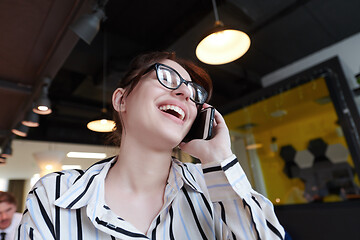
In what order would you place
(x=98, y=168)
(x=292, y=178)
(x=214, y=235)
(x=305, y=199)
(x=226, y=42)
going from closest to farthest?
(x=214, y=235) → (x=98, y=168) → (x=226, y=42) → (x=305, y=199) → (x=292, y=178)

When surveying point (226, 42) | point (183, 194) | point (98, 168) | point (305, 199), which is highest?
point (226, 42)

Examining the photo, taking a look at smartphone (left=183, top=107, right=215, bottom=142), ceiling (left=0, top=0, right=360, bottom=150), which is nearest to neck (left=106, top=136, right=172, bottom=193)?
smartphone (left=183, top=107, right=215, bottom=142)

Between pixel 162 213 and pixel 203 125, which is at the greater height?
pixel 203 125

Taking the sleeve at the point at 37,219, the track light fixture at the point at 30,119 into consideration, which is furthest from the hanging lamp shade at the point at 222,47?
the track light fixture at the point at 30,119

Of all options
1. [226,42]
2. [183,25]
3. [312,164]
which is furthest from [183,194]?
[312,164]

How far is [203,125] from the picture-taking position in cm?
88

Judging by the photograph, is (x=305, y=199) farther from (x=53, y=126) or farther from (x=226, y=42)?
(x=53, y=126)

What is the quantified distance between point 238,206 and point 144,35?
283cm

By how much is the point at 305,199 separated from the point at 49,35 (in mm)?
3464

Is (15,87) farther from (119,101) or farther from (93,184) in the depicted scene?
(93,184)

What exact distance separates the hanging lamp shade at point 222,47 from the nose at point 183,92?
3.82 ft

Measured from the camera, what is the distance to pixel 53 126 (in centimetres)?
513

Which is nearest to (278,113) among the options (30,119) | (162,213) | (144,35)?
(144,35)

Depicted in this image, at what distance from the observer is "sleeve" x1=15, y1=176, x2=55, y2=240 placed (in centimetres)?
59
